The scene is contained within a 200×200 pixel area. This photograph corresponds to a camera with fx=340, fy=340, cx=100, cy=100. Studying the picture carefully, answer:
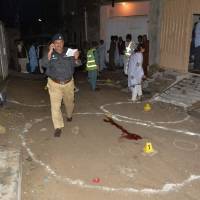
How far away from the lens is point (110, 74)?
54.7ft

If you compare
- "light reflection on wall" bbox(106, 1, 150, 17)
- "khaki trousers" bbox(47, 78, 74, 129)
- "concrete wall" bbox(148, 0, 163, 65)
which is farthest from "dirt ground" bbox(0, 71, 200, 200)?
"light reflection on wall" bbox(106, 1, 150, 17)

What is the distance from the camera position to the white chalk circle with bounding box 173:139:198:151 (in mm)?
7209

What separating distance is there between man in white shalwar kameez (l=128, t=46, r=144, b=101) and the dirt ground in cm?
52

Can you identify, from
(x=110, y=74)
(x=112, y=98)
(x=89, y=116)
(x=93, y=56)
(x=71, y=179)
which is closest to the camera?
(x=71, y=179)

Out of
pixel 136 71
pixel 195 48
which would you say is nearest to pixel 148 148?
pixel 136 71

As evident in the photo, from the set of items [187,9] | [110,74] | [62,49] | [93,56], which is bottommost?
[110,74]

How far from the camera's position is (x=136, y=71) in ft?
35.5

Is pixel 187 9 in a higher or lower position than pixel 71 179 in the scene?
higher

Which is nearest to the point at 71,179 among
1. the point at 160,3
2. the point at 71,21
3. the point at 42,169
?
the point at 42,169

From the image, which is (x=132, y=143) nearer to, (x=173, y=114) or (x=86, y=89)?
(x=173, y=114)

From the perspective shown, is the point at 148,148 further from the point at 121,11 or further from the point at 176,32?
the point at 121,11

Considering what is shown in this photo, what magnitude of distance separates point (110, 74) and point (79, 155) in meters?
10.2

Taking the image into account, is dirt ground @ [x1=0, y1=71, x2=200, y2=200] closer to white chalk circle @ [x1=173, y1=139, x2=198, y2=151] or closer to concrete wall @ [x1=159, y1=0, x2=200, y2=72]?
white chalk circle @ [x1=173, y1=139, x2=198, y2=151]

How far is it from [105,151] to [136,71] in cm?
443
